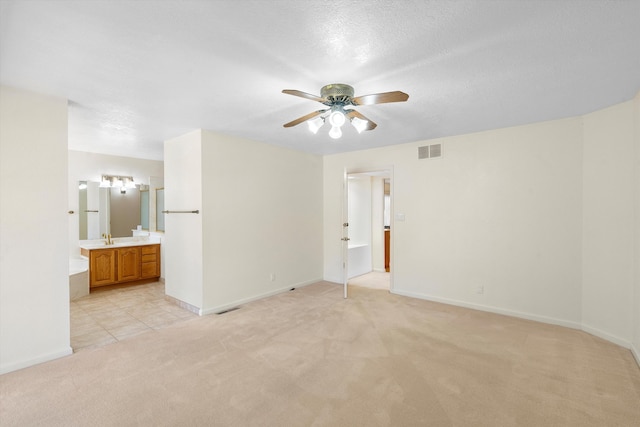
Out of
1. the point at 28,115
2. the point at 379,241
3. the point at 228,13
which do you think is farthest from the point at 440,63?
the point at 379,241

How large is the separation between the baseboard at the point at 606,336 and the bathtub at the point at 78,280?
670 cm

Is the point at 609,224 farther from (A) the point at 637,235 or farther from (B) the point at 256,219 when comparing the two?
(B) the point at 256,219

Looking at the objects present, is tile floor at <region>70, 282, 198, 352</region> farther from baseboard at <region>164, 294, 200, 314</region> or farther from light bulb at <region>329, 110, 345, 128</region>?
light bulb at <region>329, 110, 345, 128</region>

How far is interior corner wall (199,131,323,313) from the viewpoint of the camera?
12.6 ft

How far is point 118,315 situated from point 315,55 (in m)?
3.89

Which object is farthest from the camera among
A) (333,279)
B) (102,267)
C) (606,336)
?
(333,279)

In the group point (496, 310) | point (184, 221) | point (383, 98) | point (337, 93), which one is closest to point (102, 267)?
point (184, 221)

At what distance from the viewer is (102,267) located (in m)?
4.85

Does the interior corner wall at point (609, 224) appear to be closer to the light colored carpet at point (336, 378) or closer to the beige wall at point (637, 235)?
the beige wall at point (637, 235)

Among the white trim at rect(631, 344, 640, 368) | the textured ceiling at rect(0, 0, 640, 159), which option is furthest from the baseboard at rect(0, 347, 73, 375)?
the white trim at rect(631, 344, 640, 368)

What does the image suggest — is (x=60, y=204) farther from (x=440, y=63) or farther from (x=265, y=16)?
(x=440, y=63)

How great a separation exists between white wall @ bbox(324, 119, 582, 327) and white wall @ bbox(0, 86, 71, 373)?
4070 millimetres

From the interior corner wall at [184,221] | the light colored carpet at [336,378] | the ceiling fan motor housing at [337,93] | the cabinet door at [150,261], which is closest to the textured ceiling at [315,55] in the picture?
the ceiling fan motor housing at [337,93]

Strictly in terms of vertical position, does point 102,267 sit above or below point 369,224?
below
